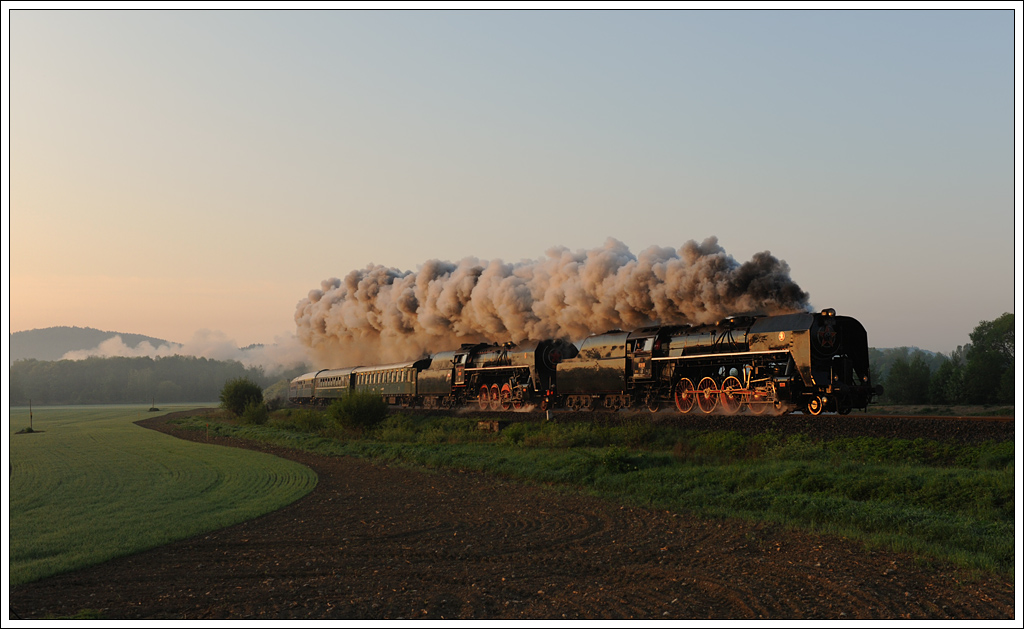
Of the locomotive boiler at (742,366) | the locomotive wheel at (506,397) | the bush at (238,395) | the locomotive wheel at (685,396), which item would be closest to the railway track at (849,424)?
the locomotive wheel at (685,396)

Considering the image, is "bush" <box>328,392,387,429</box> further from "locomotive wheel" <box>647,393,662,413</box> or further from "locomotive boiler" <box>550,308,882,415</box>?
Answer: "locomotive wheel" <box>647,393,662,413</box>

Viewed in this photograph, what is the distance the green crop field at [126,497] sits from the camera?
39.2 ft

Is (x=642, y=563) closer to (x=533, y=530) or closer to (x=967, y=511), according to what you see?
(x=533, y=530)

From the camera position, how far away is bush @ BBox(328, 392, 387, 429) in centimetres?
3300

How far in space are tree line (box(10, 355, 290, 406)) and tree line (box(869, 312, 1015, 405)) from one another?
392 ft

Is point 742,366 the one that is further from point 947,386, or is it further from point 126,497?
point 947,386

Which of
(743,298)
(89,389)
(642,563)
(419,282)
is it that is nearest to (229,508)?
(642,563)

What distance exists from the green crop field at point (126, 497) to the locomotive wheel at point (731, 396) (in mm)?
14802

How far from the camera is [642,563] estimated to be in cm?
1009

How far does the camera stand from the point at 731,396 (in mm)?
25422

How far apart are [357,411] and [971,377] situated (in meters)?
39.4

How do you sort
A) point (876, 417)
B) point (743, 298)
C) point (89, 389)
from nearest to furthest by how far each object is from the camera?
1. point (876, 417)
2. point (743, 298)
3. point (89, 389)

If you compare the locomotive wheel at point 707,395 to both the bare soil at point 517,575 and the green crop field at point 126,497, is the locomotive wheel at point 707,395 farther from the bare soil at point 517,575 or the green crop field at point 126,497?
the green crop field at point 126,497

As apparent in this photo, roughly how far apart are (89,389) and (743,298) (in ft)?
563
